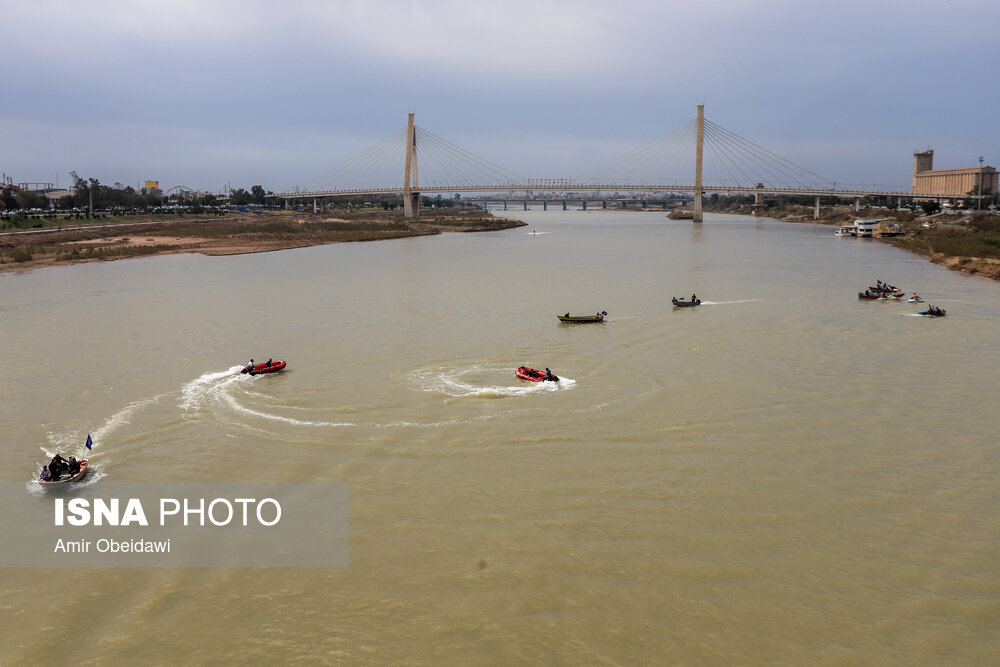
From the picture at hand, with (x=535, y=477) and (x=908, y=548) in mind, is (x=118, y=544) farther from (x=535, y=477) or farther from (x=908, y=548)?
(x=908, y=548)

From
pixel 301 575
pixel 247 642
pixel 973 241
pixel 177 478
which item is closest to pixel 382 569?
pixel 301 575

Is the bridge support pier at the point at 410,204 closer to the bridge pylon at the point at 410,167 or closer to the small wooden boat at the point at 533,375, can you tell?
the bridge pylon at the point at 410,167

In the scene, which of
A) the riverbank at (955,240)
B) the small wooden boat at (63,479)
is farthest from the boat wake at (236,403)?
the riverbank at (955,240)

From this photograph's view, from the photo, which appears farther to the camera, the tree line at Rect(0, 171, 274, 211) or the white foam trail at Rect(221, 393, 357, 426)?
the tree line at Rect(0, 171, 274, 211)

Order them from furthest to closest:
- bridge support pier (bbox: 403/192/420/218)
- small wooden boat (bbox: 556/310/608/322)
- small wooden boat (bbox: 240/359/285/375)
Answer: bridge support pier (bbox: 403/192/420/218) → small wooden boat (bbox: 556/310/608/322) → small wooden boat (bbox: 240/359/285/375)

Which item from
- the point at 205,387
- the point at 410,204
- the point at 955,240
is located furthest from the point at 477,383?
the point at 410,204

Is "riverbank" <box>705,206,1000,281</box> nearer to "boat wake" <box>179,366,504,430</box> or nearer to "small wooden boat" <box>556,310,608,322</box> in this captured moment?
"small wooden boat" <box>556,310,608,322</box>

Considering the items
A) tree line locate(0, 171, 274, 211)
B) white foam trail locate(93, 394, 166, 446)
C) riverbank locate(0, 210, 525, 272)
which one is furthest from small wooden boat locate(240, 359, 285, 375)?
tree line locate(0, 171, 274, 211)
